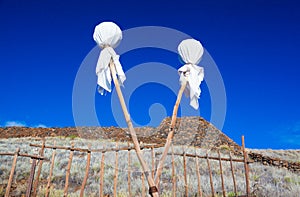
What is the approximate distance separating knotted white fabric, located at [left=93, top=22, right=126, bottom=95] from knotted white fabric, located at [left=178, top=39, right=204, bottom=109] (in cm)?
60

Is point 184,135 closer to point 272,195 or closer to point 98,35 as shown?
point 272,195

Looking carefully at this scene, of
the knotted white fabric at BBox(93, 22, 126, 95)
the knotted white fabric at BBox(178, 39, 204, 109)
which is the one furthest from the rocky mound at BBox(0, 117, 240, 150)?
the knotted white fabric at BBox(93, 22, 126, 95)

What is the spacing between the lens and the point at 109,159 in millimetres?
9117

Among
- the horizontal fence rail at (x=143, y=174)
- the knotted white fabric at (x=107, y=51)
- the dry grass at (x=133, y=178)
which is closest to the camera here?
the knotted white fabric at (x=107, y=51)

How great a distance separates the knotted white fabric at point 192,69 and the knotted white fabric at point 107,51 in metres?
0.60

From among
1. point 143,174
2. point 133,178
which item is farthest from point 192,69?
point 133,178

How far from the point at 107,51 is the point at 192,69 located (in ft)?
2.70

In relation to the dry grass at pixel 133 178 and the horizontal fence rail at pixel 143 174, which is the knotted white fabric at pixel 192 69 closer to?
the horizontal fence rail at pixel 143 174

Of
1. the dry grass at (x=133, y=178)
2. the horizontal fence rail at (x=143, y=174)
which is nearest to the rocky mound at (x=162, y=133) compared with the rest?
the dry grass at (x=133, y=178)

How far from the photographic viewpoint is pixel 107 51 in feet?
9.62

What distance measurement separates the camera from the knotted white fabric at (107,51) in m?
2.92

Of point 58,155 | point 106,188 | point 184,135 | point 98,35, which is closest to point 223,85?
point 98,35

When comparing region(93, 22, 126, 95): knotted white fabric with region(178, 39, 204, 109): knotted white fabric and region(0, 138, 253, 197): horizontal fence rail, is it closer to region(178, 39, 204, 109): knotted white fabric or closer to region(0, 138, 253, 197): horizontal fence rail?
region(178, 39, 204, 109): knotted white fabric

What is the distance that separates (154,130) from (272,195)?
504 inches
